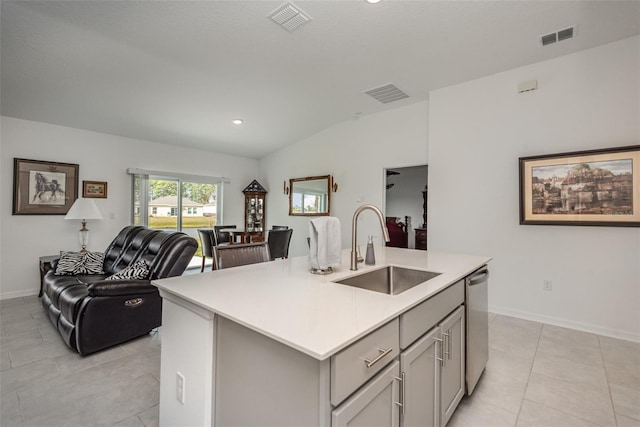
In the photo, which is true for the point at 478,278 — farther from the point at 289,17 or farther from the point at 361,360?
the point at 289,17

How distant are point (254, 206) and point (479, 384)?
5.53 meters

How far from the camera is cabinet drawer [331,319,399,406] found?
2.63 feet

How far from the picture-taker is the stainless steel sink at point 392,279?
5.68ft

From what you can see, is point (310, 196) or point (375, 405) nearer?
point (375, 405)

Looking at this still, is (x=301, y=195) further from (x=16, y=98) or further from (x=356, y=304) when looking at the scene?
(x=356, y=304)

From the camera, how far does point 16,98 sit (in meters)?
3.40

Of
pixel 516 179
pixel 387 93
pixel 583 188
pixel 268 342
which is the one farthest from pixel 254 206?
pixel 268 342

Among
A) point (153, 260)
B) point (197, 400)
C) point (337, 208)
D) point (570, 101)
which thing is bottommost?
point (197, 400)

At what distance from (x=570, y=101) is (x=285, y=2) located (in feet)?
10.1

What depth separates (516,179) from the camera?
3.31 metres

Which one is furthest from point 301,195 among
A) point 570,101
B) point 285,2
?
point 570,101

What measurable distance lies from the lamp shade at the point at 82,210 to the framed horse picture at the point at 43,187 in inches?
21.0

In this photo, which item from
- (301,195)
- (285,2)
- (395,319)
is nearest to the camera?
(395,319)

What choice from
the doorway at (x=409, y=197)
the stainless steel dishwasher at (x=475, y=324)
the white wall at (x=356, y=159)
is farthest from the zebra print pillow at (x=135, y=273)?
the doorway at (x=409, y=197)
